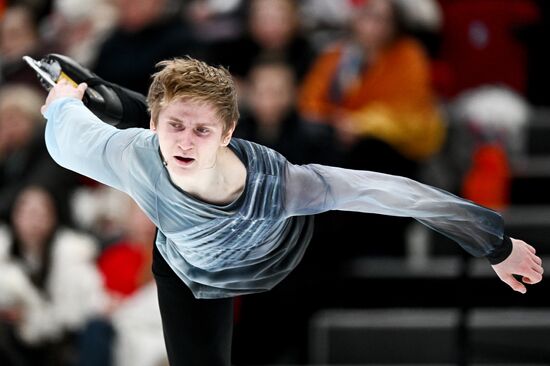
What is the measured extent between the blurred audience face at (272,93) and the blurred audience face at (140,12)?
0.81 m

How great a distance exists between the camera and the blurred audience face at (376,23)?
21.4 feet

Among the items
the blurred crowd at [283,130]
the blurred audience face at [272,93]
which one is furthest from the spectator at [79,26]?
the blurred audience face at [272,93]

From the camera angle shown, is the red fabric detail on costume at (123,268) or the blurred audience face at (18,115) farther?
the blurred audience face at (18,115)

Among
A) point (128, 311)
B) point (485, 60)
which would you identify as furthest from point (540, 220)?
point (128, 311)

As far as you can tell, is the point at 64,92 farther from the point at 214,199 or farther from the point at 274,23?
the point at 274,23

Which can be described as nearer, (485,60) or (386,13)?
(386,13)

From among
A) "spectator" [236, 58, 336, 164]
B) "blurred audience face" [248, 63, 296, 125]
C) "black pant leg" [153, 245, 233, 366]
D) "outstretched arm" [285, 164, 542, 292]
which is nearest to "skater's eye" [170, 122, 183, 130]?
"outstretched arm" [285, 164, 542, 292]

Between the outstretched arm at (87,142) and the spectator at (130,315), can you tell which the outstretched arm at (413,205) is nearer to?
the outstretched arm at (87,142)

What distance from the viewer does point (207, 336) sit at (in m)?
A: 4.05

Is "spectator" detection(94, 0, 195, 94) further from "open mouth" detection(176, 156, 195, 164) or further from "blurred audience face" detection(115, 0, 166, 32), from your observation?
"open mouth" detection(176, 156, 195, 164)

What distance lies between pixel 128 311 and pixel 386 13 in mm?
2013

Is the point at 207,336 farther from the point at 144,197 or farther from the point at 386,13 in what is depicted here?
the point at 386,13

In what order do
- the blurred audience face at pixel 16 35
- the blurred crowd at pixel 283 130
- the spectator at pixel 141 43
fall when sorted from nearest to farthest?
the blurred crowd at pixel 283 130
the spectator at pixel 141 43
the blurred audience face at pixel 16 35

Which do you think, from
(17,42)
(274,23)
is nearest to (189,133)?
(274,23)
